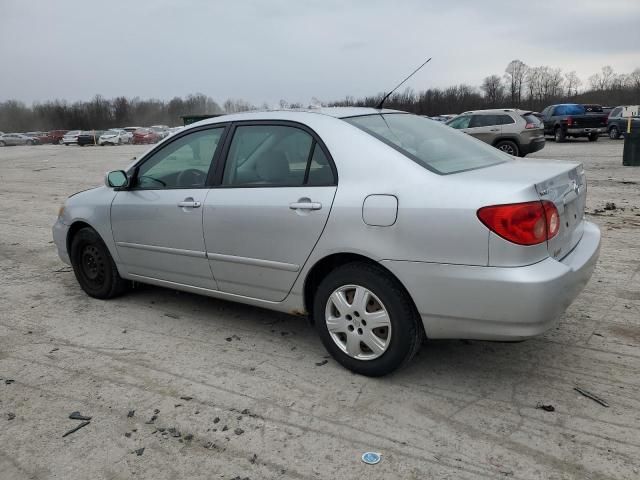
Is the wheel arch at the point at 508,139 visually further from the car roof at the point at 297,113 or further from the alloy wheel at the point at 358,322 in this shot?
the alloy wheel at the point at 358,322

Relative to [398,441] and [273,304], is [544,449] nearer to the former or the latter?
[398,441]

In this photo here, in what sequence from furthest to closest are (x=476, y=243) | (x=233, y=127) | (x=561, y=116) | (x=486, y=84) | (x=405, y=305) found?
(x=486, y=84), (x=561, y=116), (x=233, y=127), (x=405, y=305), (x=476, y=243)

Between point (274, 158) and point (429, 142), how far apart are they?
104cm

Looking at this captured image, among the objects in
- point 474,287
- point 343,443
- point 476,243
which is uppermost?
point 476,243

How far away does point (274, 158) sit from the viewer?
12.4 feet

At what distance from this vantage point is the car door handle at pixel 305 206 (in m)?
3.37

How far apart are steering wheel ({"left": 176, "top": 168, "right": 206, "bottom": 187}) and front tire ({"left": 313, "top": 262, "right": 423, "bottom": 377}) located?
132cm

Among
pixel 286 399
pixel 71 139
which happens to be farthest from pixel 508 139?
pixel 71 139

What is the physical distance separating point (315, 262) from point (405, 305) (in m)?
0.63

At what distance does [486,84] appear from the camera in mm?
75812

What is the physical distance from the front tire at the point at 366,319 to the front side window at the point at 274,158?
64 cm

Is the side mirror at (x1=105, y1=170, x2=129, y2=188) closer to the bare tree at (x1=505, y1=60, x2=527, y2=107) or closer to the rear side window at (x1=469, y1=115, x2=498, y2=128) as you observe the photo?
the rear side window at (x1=469, y1=115, x2=498, y2=128)

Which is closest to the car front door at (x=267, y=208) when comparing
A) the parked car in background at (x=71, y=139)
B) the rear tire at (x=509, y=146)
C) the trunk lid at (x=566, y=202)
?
the trunk lid at (x=566, y=202)

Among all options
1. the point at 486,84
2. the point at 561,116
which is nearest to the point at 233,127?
the point at 561,116
